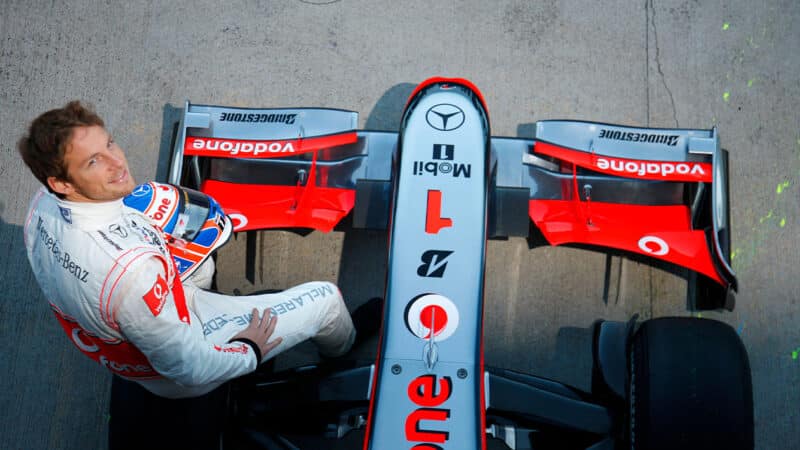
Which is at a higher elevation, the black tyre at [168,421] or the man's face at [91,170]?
the man's face at [91,170]

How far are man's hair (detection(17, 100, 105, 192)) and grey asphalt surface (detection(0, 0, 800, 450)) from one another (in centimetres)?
159

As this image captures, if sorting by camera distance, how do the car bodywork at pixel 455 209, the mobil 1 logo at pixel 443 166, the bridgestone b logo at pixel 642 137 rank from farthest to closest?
1. the bridgestone b logo at pixel 642 137
2. the mobil 1 logo at pixel 443 166
3. the car bodywork at pixel 455 209

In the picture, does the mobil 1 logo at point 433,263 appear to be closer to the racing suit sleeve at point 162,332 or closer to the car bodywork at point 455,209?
the car bodywork at point 455,209

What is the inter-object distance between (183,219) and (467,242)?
3.29 ft

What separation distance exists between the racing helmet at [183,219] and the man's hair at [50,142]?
0.48m

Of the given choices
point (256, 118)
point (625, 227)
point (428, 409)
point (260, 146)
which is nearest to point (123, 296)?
point (428, 409)

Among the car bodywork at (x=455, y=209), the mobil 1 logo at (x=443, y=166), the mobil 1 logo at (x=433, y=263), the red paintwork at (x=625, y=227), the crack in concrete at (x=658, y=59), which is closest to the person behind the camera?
the car bodywork at (x=455, y=209)

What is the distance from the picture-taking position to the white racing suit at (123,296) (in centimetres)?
160

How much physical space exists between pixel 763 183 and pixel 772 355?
2.74ft

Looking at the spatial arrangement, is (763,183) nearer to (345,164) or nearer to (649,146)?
(649,146)

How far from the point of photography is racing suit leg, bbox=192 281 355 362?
2.12 meters

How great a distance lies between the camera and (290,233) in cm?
316

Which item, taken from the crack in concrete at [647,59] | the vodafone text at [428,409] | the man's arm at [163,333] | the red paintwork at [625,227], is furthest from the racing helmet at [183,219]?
the crack in concrete at [647,59]

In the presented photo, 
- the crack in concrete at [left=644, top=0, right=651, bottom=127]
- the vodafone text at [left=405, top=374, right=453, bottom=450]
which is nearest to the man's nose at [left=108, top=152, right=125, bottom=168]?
the vodafone text at [left=405, top=374, right=453, bottom=450]
